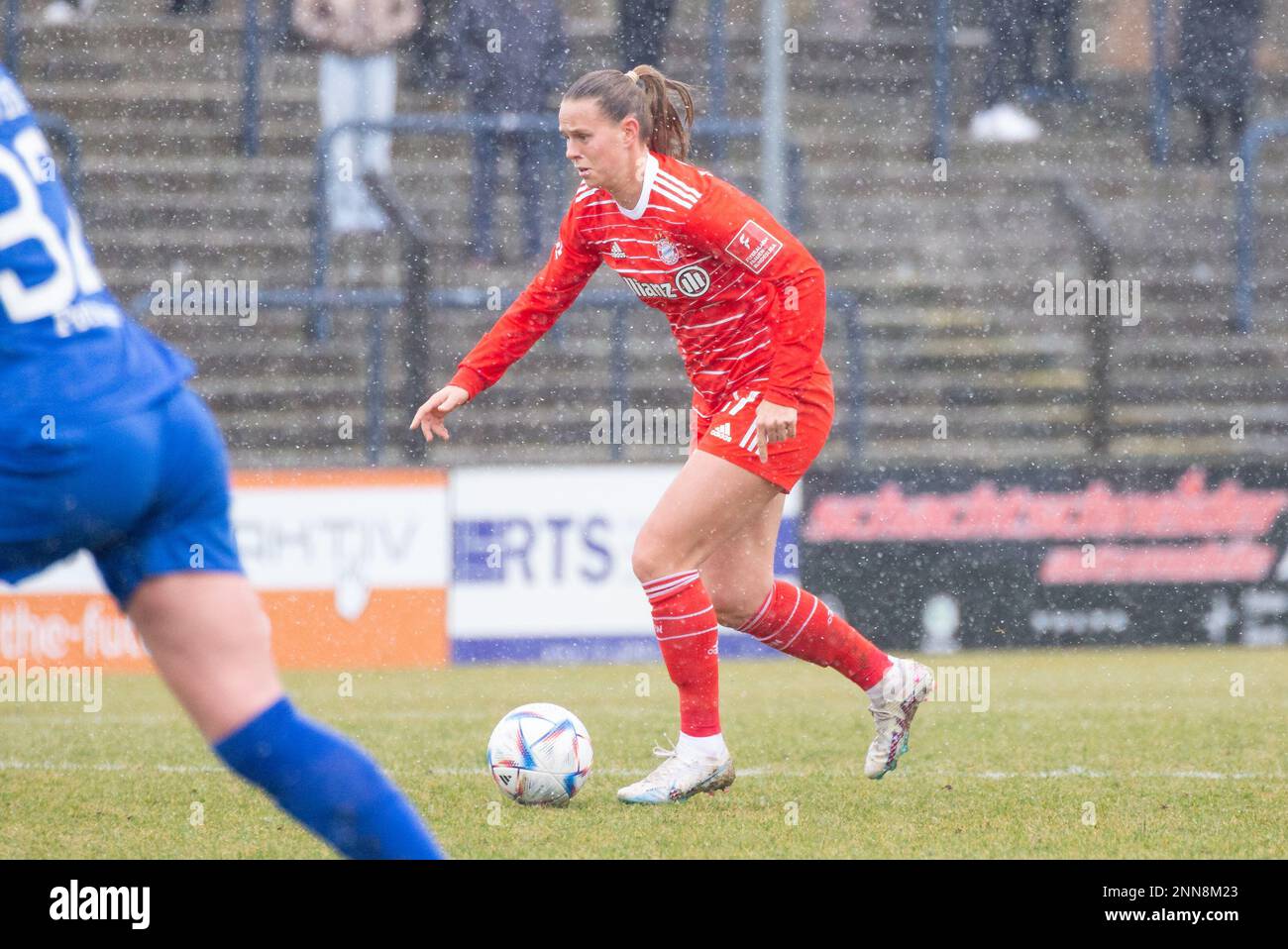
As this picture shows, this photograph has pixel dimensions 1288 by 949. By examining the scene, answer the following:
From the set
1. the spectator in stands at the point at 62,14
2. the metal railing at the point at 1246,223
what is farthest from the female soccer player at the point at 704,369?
the spectator in stands at the point at 62,14

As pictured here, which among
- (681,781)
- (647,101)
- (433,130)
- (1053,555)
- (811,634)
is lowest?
(1053,555)

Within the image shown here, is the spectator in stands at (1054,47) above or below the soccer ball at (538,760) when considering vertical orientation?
above

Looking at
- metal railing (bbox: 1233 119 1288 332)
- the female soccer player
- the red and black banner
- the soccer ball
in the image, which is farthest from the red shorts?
metal railing (bbox: 1233 119 1288 332)

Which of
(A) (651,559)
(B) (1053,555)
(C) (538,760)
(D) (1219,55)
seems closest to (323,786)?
(C) (538,760)

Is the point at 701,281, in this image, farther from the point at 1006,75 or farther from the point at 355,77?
the point at 1006,75

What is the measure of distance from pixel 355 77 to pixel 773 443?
712 centimetres

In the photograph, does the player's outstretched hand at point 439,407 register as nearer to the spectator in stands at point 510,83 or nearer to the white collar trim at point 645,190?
the white collar trim at point 645,190

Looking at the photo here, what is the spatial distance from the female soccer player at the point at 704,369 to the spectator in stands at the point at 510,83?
18.1 ft

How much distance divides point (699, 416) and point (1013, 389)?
6562 millimetres

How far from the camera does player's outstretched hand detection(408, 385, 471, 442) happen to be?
4.73 meters

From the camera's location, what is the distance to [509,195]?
12023mm

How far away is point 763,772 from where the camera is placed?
534 cm

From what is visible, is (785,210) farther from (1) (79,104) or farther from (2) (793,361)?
(2) (793,361)

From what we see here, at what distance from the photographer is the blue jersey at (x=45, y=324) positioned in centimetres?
243
